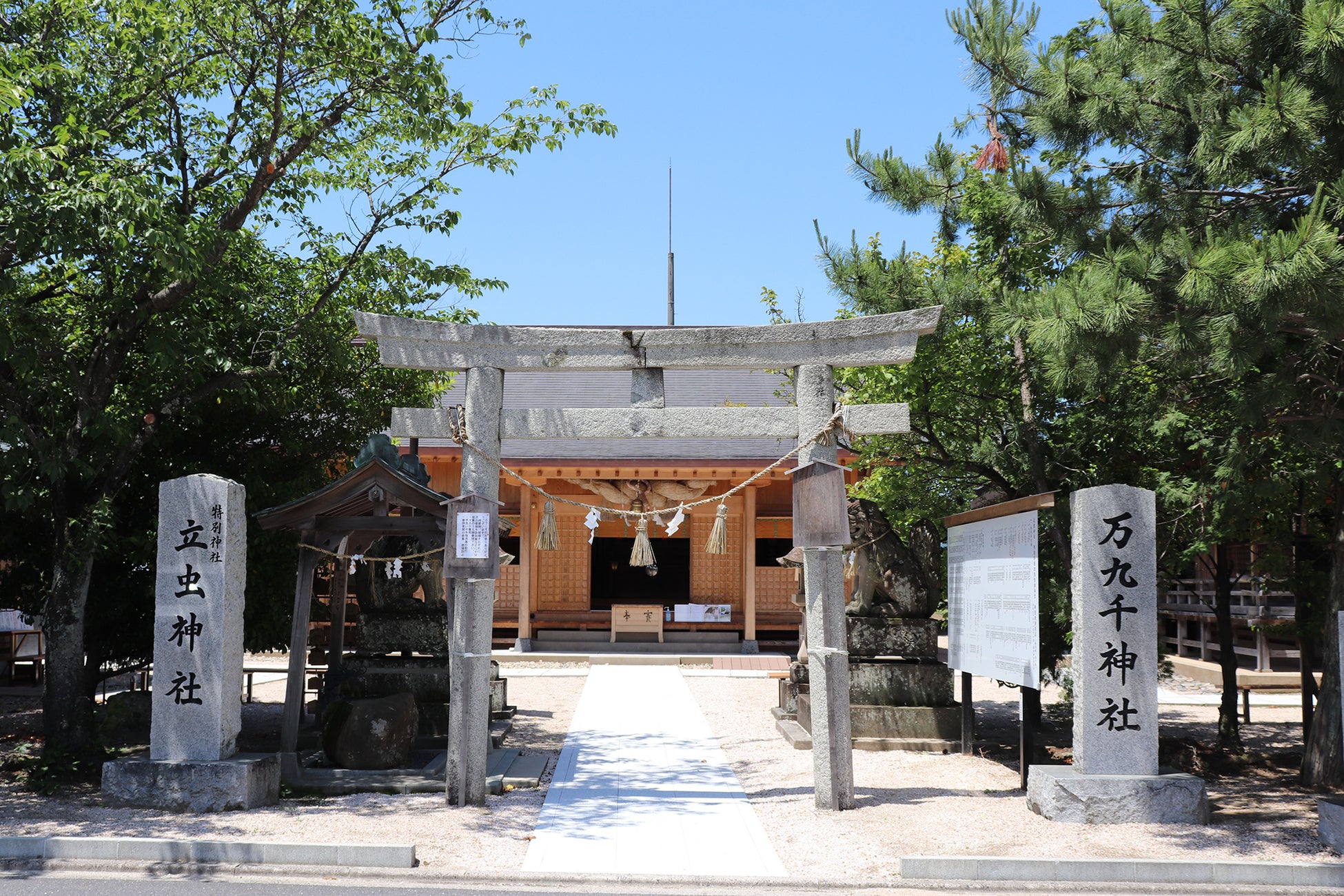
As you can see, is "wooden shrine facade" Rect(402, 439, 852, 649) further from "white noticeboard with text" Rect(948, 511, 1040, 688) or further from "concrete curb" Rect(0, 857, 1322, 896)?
"concrete curb" Rect(0, 857, 1322, 896)

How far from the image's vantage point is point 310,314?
9.89 meters

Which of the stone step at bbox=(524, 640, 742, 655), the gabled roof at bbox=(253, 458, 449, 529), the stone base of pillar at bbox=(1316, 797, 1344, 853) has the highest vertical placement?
the gabled roof at bbox=(253, 458, 449, 529)

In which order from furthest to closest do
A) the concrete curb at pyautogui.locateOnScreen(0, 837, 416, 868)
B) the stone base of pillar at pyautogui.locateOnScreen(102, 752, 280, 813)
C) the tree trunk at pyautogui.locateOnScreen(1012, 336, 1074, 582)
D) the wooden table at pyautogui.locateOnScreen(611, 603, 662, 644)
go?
the wooden table at pyautogui.locateOnScreen(611, 603, 662, 644) → the tree trunk at pyautogui.locateOnScreen(1012, 336, 1074, 582) → the stone base of pillar at pyautogui.locateOnScreen(102, 752, 280, 813) → the concrete curb at pyautogui.locateOnScreen(0, 837, 416, 868)

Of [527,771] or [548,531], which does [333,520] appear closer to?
[548,531]

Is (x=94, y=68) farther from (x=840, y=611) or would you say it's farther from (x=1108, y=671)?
(x=1108, y=671)

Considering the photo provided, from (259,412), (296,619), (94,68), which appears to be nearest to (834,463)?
(296,619)

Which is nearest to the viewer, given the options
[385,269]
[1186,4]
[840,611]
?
[1186,4]

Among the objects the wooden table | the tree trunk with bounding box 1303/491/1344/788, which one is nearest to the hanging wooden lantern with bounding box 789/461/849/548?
the tree trunk with bounding box 1303/491/1344/788

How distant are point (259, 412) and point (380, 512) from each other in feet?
9.25

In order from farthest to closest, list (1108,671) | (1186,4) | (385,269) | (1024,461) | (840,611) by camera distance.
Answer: (385,269), (1024,461), (840,611), (1108,671), (1186,4)

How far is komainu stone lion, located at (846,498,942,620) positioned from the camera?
1084 centimetres

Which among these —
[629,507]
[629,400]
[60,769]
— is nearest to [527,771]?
[60,769]

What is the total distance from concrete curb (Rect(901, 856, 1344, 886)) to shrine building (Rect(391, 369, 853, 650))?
1101 centimetres

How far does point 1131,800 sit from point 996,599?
1878 mm
